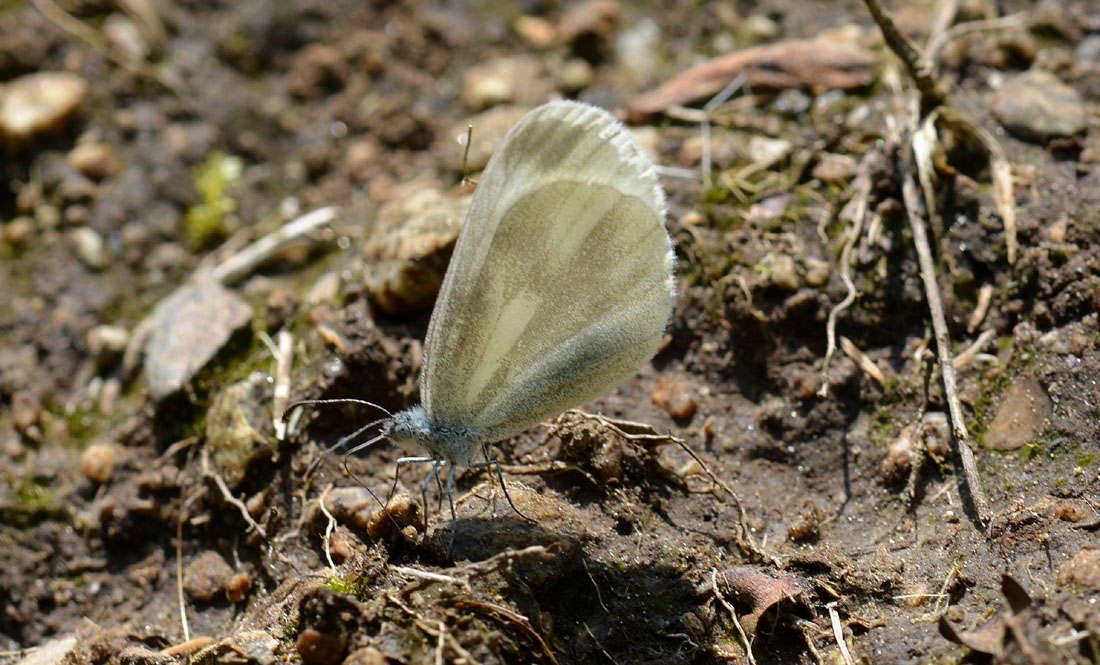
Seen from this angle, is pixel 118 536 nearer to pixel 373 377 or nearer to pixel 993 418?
pixel 373 377

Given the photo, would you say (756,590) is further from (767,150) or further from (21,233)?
(21,233)

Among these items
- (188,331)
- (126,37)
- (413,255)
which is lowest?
(188,331)

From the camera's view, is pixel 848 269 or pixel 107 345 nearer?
pixel 848 269

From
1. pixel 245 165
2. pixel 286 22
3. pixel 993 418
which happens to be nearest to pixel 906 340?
pixel 993 418

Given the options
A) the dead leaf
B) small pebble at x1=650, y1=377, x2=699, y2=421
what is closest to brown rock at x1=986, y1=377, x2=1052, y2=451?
small pebble at x1=650, y1=377, x2=699, y2=421

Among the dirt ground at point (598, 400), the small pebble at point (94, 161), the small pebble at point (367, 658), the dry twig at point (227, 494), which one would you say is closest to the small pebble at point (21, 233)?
the dirt ground at point (598, 400)

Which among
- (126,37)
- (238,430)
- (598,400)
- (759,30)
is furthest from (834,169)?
(126,37)
